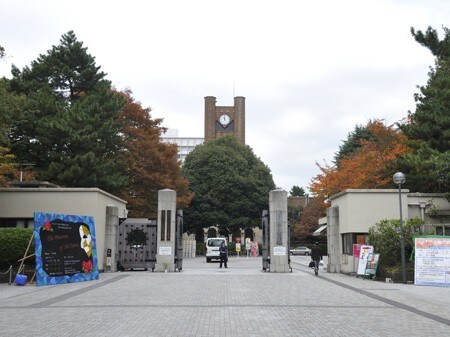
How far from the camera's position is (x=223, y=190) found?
217 ft

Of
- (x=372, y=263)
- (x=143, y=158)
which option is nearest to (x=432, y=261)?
(x=372, y=263)

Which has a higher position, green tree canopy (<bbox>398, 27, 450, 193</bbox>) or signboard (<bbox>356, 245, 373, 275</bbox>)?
green tree canopy (<bbox>398, 27, 450, 193</bbox>)

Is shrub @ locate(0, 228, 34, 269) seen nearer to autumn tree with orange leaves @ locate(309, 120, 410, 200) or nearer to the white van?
autumn tree with orange leaves @ locate(309, 120, 410, 200)

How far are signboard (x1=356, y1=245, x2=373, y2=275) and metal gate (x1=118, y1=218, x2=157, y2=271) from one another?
10728mm

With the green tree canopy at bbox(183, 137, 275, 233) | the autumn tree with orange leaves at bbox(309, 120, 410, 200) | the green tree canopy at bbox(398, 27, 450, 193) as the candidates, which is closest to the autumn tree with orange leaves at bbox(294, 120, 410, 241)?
the autumn tree with orange leaves at bbox(309, 120, 410, 200)

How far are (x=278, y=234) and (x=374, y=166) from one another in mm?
11883

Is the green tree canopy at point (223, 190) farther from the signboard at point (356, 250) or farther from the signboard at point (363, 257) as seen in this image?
the signboard at point (363, 257)

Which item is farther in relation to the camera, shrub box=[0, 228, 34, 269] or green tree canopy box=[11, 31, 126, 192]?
green tree canopy box=[11, 31, 126, 192]

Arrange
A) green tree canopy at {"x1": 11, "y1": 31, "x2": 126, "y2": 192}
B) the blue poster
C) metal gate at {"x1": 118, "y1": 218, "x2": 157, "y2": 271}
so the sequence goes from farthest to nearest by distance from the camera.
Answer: green tree canopy at {"x1": 11, "y1": 31, "x2": 126, "y2": 192} → metal gate at {"x1": 118, "y1": 218, "x2": 157, "y2": 271} → the blue poster

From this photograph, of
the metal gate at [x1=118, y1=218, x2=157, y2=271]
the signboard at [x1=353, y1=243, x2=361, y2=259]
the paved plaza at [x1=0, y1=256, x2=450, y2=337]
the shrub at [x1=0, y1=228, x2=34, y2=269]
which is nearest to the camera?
the paved plaza at [x1=0, y1=256, x2=450, y2=337]

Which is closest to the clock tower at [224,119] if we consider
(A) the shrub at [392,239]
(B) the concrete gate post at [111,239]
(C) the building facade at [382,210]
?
(B) the concrete gate post at [111,239]

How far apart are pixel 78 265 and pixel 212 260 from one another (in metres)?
23.4

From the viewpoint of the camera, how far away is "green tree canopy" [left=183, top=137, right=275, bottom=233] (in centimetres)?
6562

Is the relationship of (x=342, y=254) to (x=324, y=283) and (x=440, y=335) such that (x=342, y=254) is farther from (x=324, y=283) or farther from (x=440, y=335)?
(x=440, y=335)
